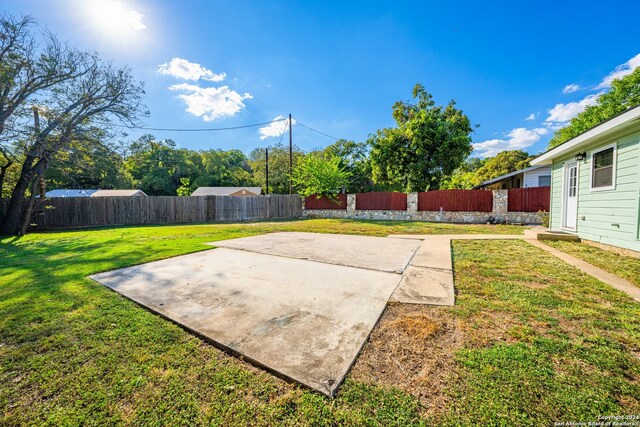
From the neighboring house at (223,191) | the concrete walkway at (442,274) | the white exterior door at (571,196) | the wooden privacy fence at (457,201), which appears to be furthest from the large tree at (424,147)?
the neighboring house at (223,191)

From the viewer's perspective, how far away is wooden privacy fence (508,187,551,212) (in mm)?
10938

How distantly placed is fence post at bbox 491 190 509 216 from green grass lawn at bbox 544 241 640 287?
6.91 meters

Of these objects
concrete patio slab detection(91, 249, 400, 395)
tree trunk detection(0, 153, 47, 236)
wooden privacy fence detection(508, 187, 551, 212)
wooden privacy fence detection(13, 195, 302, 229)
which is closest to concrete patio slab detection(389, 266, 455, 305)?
concrete patio slab detection(91, 249, 400, 395)

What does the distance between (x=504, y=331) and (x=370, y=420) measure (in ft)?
4.79

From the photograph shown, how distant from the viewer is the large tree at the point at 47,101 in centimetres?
761

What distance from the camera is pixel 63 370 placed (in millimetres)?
1515

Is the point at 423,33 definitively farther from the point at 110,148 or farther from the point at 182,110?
the point at 182,110

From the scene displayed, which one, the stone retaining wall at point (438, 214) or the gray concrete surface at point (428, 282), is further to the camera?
the stone retaining wall at point (438, 214)

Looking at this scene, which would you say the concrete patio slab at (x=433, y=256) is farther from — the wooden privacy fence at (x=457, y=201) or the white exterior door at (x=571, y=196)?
the wooden privacy fence at (x=457, y=201)

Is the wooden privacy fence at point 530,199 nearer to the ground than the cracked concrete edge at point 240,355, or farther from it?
farther from it

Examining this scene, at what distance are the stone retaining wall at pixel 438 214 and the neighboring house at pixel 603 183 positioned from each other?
516 centimetres

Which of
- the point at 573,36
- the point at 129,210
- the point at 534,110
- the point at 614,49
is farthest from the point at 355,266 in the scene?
the point at 534,110

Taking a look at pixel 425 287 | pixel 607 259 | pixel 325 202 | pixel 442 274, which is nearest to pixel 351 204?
pixel 325 202

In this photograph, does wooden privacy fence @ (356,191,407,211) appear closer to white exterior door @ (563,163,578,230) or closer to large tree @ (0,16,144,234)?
white exterior door @ (563,163,578,230)
